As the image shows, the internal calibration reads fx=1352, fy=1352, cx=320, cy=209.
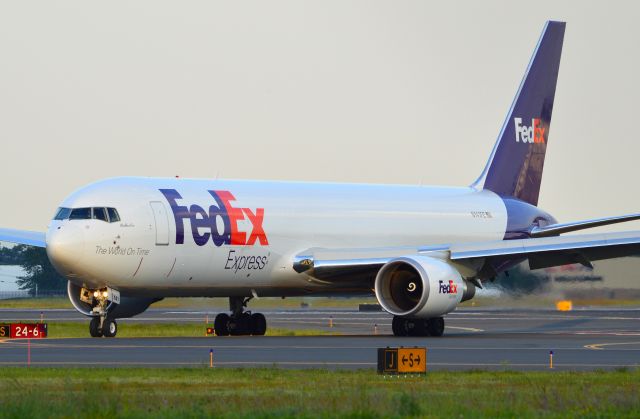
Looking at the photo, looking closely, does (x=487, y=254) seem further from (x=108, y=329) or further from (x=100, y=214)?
(x=100, y=214)

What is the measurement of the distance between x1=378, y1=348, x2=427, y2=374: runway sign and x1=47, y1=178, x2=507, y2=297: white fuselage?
14167mm

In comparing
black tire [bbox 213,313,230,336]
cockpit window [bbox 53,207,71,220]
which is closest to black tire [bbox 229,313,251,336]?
black tire [bbox 213,313,230,336]


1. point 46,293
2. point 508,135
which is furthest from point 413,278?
point 46,293

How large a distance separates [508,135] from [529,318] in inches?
426

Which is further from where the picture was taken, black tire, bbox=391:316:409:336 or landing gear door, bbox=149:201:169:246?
black tire, bbox=391:316:409:336

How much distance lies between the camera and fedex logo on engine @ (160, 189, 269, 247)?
37688 millimetres

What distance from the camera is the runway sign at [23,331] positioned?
38.1 metres

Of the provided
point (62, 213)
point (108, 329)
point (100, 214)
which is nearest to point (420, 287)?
point (108, 329)

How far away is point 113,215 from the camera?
36500 mm

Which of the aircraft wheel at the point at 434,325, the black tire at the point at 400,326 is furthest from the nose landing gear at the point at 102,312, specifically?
the aircraft wheel at the point at 434,325

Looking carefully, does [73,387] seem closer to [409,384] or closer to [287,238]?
[409,384]

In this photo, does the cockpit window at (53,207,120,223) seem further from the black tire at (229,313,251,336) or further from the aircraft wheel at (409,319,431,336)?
the aircraft wheel at (409,319,431,336)

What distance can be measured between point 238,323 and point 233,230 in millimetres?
4266

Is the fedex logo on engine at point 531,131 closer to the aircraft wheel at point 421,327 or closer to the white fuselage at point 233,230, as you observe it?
the white fuselage at point 233,230
